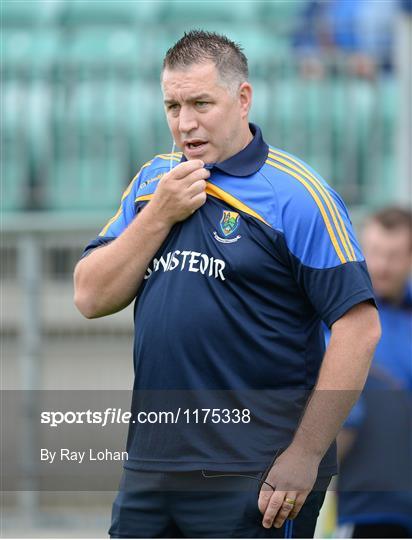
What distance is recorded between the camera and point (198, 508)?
3.32 metres

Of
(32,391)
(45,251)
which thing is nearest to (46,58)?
(45,251)

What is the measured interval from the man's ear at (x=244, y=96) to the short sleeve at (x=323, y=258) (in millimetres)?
346

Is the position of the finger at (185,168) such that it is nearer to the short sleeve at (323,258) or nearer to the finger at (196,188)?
the finger at (196,188)

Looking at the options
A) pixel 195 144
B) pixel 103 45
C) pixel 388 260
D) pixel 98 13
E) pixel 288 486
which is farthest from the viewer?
pixel 98 13

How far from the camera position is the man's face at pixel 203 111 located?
3398 millimetres

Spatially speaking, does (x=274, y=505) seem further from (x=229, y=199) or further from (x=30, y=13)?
(x=30, y=13)

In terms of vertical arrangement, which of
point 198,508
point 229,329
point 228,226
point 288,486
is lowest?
point 198,508

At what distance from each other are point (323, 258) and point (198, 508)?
78 cm

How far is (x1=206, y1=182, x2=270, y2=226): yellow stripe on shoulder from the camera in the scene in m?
3.37

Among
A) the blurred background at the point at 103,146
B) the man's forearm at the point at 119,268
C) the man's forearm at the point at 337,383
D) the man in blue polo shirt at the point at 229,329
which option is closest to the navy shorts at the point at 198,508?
the man in blue polo shirt at the point at 229,329

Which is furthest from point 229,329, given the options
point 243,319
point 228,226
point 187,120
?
point 187,120

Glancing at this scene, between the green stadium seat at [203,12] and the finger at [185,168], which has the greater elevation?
the green stadium seat at [203,12]

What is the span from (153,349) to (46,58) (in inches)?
188

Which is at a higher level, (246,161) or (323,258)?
(246,161)
